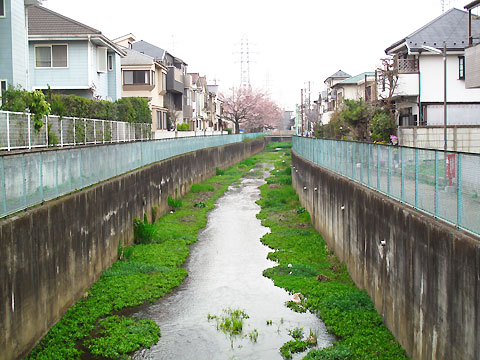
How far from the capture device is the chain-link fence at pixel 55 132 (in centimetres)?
1535

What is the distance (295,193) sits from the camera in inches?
1210

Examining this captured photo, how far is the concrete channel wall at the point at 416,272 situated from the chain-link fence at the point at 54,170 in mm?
6286

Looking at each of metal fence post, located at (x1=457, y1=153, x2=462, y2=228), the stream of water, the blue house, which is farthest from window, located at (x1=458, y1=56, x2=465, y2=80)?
metal fence post, located at (x1=457, y1=153, x2=462, y2=228)

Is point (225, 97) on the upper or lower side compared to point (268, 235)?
upper

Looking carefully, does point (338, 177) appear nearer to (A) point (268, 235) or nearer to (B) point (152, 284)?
(A) point (268, 235)

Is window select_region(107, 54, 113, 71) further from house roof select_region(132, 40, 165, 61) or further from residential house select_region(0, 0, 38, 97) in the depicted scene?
house roof select_region(132, 40, 165, 61)

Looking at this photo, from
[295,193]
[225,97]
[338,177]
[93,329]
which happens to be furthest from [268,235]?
[225,97]

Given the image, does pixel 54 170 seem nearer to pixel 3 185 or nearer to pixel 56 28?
pixel 3 185

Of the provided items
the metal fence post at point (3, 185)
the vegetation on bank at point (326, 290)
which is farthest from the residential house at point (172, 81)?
the metal fence post at point (3, 185)

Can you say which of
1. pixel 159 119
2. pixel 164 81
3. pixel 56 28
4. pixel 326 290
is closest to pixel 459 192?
pixel 326 290

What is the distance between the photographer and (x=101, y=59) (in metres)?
34.7

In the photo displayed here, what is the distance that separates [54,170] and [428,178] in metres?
7.41

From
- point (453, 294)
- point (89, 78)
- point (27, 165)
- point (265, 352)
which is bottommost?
point (265, 352)

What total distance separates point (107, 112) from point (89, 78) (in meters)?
5.66
